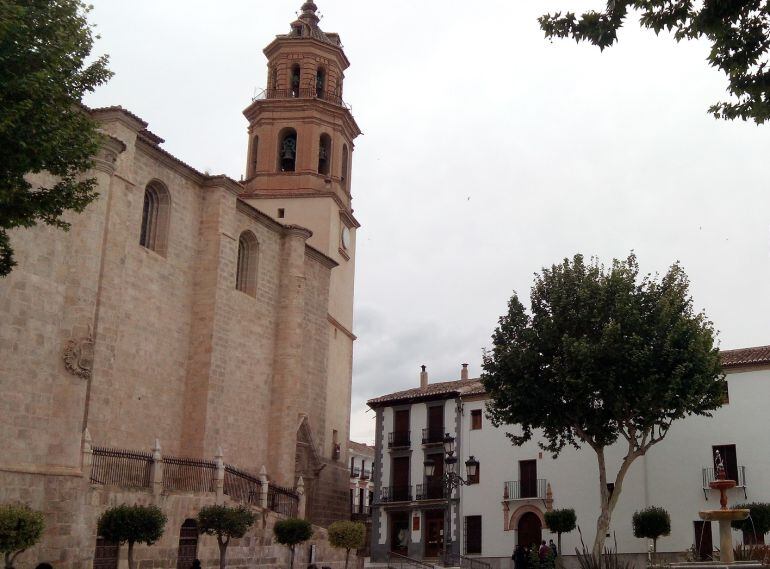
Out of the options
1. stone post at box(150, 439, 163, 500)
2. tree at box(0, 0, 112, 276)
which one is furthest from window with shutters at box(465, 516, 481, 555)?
tree at box(0, 0, 112, 276)

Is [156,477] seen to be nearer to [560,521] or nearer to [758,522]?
[560,521]

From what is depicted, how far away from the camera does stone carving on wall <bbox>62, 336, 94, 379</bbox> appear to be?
17.2m

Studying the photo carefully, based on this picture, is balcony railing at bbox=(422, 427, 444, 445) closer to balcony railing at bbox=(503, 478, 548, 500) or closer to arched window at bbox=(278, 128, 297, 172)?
balcony railing at bbox=(503, 478, 548, 500)

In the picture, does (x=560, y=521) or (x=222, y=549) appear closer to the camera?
(x=222, y=549)

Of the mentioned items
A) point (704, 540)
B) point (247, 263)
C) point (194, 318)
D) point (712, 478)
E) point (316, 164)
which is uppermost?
point (316, 164)

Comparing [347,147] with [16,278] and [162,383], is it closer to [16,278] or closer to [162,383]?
[162,383]

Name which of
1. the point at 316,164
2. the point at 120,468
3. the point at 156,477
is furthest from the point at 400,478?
the point at 120,468

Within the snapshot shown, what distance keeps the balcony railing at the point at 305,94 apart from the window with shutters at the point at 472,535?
56.2 feet

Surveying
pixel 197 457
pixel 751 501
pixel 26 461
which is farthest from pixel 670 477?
pixel 26 461

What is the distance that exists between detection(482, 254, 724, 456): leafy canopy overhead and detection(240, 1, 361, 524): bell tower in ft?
30.2

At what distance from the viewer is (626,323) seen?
910 inches

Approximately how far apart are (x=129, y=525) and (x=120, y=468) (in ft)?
8.55

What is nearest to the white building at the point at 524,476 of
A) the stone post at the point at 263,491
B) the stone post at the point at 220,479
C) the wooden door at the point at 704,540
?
the wooden door at the point at 704,540

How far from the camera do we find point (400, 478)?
1366 inches
